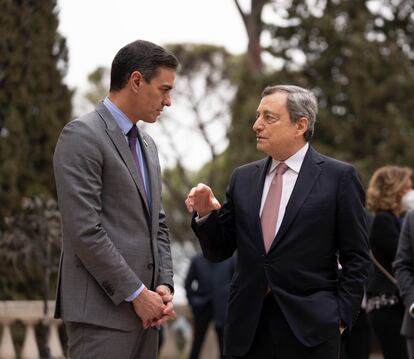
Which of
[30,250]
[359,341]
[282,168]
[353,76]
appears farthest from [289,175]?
[353,76]

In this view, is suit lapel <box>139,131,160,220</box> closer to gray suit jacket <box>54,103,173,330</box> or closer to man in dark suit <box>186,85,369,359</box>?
gray suit jacket <box>54,103,173,330</box>

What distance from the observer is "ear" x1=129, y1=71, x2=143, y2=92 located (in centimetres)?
469

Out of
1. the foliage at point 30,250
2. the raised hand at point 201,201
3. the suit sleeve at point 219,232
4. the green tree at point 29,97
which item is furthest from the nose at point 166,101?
the green tree at point 29,97

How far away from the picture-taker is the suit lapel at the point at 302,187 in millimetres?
4957

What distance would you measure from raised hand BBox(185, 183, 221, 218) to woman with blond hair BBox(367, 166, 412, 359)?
3.09 meters

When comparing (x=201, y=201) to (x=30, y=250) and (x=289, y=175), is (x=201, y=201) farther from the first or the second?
(x=30, y=250)

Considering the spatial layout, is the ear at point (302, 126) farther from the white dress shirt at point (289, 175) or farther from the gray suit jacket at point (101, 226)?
the gray suit jacket at point (101, 226)

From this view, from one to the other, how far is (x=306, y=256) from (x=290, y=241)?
0.10 metres

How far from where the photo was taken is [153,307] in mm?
4523

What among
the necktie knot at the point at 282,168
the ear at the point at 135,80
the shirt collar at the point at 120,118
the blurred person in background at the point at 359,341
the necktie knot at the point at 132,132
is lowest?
the blurred person in background at the point at 359,341

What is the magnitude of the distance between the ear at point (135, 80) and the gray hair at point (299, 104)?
0.77m

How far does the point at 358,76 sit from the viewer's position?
18969 mm

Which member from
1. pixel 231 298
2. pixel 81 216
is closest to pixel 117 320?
pixel 81 216

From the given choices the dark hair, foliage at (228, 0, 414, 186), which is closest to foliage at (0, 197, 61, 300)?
the dark hair
